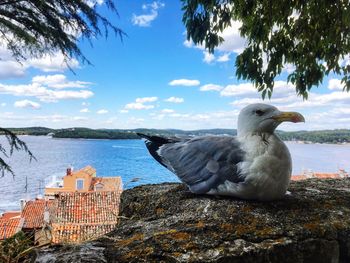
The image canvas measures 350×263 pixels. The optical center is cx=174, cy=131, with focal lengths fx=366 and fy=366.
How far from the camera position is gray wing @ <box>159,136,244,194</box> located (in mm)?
1645

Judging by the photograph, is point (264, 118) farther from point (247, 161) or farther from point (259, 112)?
point (247, 161)

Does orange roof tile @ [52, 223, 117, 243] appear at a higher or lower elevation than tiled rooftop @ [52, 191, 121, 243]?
higher

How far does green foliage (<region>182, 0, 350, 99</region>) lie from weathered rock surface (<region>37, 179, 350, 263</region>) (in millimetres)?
1979

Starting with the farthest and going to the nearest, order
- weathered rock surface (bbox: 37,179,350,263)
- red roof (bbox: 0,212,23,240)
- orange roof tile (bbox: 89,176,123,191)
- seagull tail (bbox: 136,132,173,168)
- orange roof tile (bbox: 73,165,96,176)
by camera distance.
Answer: orange roof tile (bbox: 73,165,96,176), orange roof tile (bbox: 89,176,123,191), red roof (bbox: 0,212,23,240), seagull tail (bbox: 136,132,173,168), weathered rock surface (bbox: 37,179,350,263)

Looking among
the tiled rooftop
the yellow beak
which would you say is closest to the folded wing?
the yellow beak

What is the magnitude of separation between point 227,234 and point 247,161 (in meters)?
0.43

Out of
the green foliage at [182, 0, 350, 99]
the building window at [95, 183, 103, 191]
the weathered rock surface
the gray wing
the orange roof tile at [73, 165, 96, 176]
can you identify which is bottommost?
the building window at [95, 183, 103, 191]

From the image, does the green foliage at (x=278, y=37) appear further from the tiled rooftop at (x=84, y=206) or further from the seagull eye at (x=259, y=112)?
the tiled rooftop at (x=84, y=206)

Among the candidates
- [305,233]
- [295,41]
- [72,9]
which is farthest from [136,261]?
[72,9]

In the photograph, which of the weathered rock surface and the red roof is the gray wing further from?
the red roof

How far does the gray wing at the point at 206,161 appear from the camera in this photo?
1.64 metres

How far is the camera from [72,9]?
6.96 meters

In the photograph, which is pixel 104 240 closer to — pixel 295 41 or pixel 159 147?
pixel 159 147

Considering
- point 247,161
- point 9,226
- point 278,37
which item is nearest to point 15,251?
point 9,226
